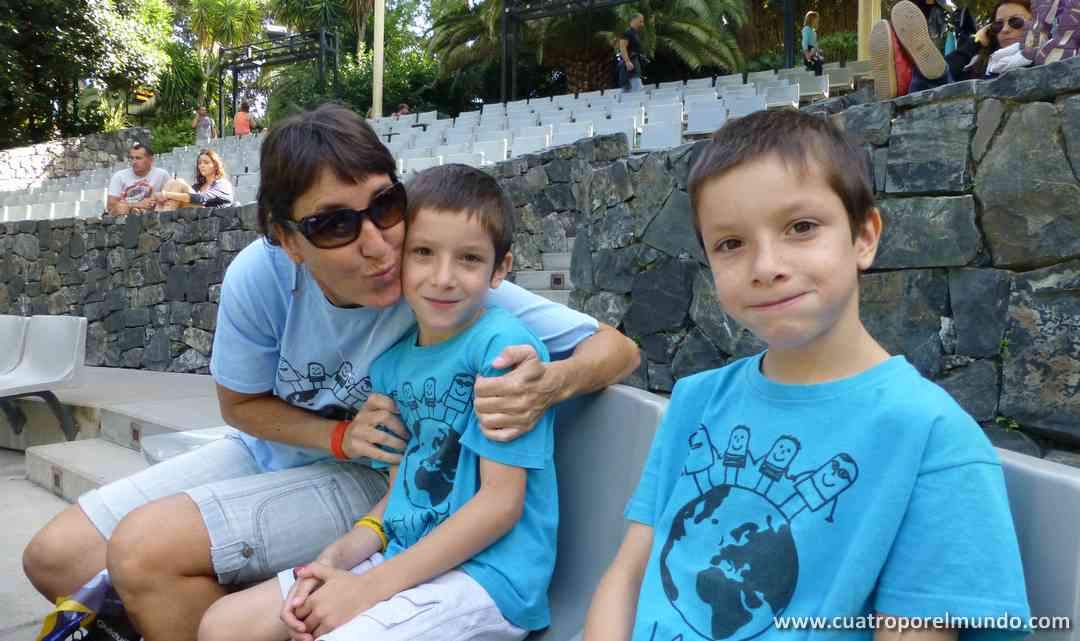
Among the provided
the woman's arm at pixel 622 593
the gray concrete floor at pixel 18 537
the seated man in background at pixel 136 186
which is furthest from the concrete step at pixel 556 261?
the woman's arm at pixel 622 593

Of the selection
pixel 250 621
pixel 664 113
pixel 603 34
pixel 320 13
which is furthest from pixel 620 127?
pixel 320 13

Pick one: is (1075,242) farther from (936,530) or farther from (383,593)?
(383,593)

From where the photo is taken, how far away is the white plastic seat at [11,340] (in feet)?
17.0

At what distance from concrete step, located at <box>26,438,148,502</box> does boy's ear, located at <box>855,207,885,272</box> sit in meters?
3.48

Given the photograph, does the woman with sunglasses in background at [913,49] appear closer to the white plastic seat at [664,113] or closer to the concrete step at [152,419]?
the concrete step at [152,419]

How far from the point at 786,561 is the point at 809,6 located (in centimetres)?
2312

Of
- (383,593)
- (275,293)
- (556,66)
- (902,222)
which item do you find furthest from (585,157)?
(556,66)

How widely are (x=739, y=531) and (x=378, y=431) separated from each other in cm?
74

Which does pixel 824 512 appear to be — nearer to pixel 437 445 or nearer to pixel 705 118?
pixel 437 445

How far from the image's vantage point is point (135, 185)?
8.55m

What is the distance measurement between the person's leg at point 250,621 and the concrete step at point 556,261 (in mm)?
4696

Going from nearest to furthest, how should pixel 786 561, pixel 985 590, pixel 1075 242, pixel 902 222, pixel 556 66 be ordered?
1. pixel 985 590
2. pixel 786 561
3. pixel 1075 242
4. pixel 902 222
5. pixel 556 66

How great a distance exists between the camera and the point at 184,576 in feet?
4.89

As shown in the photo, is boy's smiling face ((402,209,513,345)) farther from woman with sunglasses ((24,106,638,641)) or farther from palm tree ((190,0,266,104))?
palm tree ((190,0,266,104))
